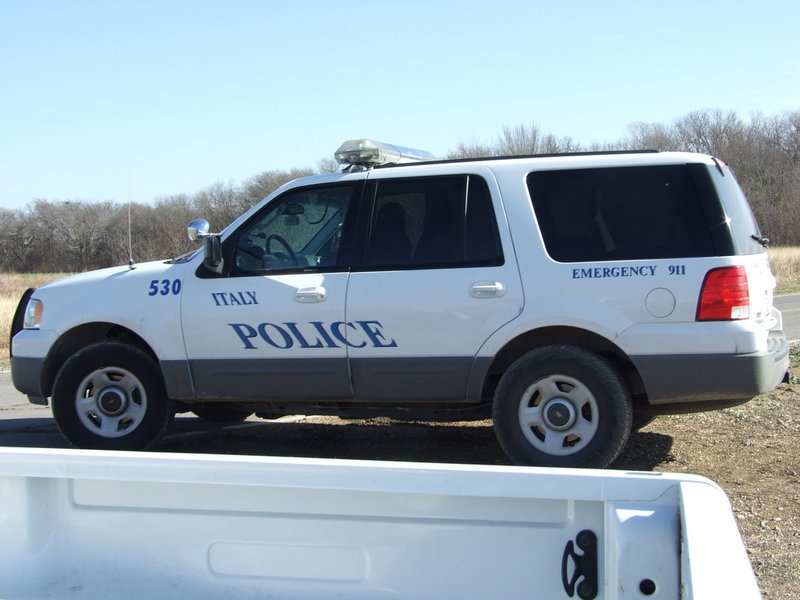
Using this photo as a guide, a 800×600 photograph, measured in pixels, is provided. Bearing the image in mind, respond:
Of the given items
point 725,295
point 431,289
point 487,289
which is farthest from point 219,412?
point 725,295

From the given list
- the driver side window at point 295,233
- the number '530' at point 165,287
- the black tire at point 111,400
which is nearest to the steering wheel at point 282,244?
the driver side window at point 295,233

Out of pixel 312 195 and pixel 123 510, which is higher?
pixel 312 195

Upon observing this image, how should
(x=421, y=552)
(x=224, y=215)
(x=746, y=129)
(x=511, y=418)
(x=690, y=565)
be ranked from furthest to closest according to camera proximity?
(x=746, y=129) → (x=224, y=215) → (x=511, y=418) → (x=421, y=552) → (x=690, y=565)

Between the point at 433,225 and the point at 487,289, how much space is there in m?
0.61

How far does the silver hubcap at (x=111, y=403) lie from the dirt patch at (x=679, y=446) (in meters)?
0.83

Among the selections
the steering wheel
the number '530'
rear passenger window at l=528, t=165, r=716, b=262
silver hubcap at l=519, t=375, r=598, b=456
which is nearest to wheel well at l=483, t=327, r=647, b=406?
silver hubcap at l=519, t=375, r=598, b=456

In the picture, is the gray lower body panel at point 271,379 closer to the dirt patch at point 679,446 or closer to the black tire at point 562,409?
the dirt patch at point 679,446

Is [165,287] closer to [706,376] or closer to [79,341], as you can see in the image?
[79,341]

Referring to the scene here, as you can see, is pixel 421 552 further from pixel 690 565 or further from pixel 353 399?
pixel 353 399

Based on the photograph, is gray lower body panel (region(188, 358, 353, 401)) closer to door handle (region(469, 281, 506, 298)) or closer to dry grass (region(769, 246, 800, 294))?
door handle (region(469, 281, 506, 298))

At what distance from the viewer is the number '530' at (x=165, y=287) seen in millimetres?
5992

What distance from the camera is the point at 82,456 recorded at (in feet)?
9.59

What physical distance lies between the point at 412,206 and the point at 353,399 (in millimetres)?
1349

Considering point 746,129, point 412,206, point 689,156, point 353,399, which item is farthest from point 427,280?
point 746,129
